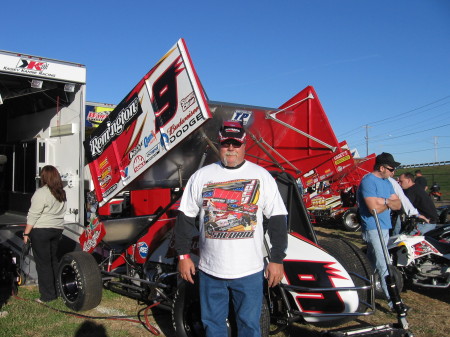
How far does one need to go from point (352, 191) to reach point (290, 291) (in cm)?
1144

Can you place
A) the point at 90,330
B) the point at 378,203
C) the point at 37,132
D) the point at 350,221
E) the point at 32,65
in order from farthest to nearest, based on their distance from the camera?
1. the point at 350,221
2. the point at 37,132
3. the point at 32,65
4. the point at 378,203
5. the point at 90,330

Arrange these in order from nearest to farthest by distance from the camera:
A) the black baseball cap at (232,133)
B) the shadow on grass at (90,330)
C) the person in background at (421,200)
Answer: the black baseball cap at (232,133), the shadow on grass at (90,330), the person in background at (421,200)

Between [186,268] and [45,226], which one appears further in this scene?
[45,226]

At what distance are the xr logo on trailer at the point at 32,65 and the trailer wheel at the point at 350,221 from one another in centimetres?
1000

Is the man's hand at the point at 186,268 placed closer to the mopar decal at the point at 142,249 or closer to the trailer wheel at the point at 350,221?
the mopar decal at the point at 142,249

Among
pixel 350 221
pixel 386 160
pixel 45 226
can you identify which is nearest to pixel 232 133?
pixel 386 160

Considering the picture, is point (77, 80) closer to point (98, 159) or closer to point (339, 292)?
point (98, 159)

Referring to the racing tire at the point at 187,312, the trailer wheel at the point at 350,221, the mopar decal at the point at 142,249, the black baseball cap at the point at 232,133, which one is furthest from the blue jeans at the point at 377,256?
the trailer wheel at the point at 350,221

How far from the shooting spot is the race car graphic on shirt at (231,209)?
9.56 feet

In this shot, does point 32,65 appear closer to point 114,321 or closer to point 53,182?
point 53,182

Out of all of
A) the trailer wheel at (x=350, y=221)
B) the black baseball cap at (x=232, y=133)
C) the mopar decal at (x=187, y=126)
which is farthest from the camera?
the trailer wheel at (x=350, y=221)

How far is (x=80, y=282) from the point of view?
5145 mm

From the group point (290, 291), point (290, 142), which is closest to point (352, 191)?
point (290, 142)

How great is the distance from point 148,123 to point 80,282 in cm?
202
